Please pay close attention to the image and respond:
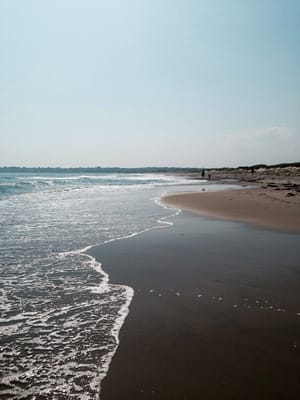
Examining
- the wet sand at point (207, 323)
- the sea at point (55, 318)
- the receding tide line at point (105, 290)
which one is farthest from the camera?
the receding tide line at point (105, 290)

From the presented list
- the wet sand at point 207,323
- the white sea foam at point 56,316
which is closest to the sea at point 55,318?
the white sea foam at point 56,316

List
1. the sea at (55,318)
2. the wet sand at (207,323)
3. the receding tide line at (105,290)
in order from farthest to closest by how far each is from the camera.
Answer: the receding tide line at (105,290) < the sea at (55,318) < the wet sand at (207,323)

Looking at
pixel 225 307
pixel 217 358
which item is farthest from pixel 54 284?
pixel 217 358

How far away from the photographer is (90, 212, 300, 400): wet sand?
11.0ft

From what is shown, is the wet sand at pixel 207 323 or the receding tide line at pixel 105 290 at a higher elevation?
the wet sand at pixel 207 323

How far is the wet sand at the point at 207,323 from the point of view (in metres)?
3.37

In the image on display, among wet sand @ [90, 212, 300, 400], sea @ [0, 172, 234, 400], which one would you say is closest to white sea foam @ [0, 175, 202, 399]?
sea @ [0, 172, 234, 400]

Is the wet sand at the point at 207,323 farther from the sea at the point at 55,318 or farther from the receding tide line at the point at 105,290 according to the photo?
the sea at the point at 55,318

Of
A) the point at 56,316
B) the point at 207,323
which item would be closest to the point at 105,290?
the point at 56,316

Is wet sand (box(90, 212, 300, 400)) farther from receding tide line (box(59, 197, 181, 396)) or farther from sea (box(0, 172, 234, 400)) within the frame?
sea (box(0, 172, 234, 400))

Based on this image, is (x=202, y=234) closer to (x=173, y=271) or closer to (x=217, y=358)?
(x=173, y=271)

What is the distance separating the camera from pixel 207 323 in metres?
4.70

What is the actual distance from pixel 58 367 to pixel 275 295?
146 inches

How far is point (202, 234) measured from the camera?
1115 centimetres
